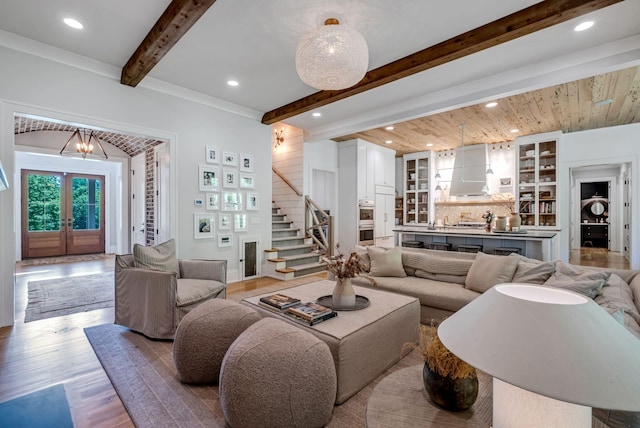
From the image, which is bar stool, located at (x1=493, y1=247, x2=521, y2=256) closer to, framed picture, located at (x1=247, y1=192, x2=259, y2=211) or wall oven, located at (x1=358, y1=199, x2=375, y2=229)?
wall oven, located at (x1=358, y1=199, x2=375, y2=229)

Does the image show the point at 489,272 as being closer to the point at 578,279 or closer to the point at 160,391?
the point at 578,279

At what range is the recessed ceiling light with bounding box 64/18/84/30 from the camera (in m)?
2.82

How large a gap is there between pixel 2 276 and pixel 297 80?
406cm

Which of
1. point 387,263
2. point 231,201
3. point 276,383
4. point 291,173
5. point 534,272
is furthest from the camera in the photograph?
point 291,173

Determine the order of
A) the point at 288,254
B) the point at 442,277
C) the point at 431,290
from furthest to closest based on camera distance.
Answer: the point at 288,254 < the point at 442,277 < the point at 431,290

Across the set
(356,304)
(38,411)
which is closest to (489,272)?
(356,304)

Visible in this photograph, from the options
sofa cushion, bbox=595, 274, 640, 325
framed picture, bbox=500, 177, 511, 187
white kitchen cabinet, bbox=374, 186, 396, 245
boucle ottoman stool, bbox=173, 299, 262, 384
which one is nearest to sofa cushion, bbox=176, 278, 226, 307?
boucle ottoman stool, bbox=173, 299, 262, 384

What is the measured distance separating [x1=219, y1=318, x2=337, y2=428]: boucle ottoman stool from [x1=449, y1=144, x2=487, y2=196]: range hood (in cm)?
687

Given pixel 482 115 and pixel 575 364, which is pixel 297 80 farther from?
pixel 575 364

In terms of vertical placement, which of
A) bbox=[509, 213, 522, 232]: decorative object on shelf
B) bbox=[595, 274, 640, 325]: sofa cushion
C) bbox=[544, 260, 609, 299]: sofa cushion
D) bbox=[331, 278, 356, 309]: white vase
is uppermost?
bbox=[509, 213, 522, 232]: decorative object on shelf

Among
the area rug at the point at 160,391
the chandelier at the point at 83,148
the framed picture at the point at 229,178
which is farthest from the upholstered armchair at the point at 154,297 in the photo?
the chandelier at the point at 83,148

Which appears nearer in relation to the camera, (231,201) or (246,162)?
(231,201)

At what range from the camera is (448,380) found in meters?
1.18

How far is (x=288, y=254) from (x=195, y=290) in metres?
3.13
